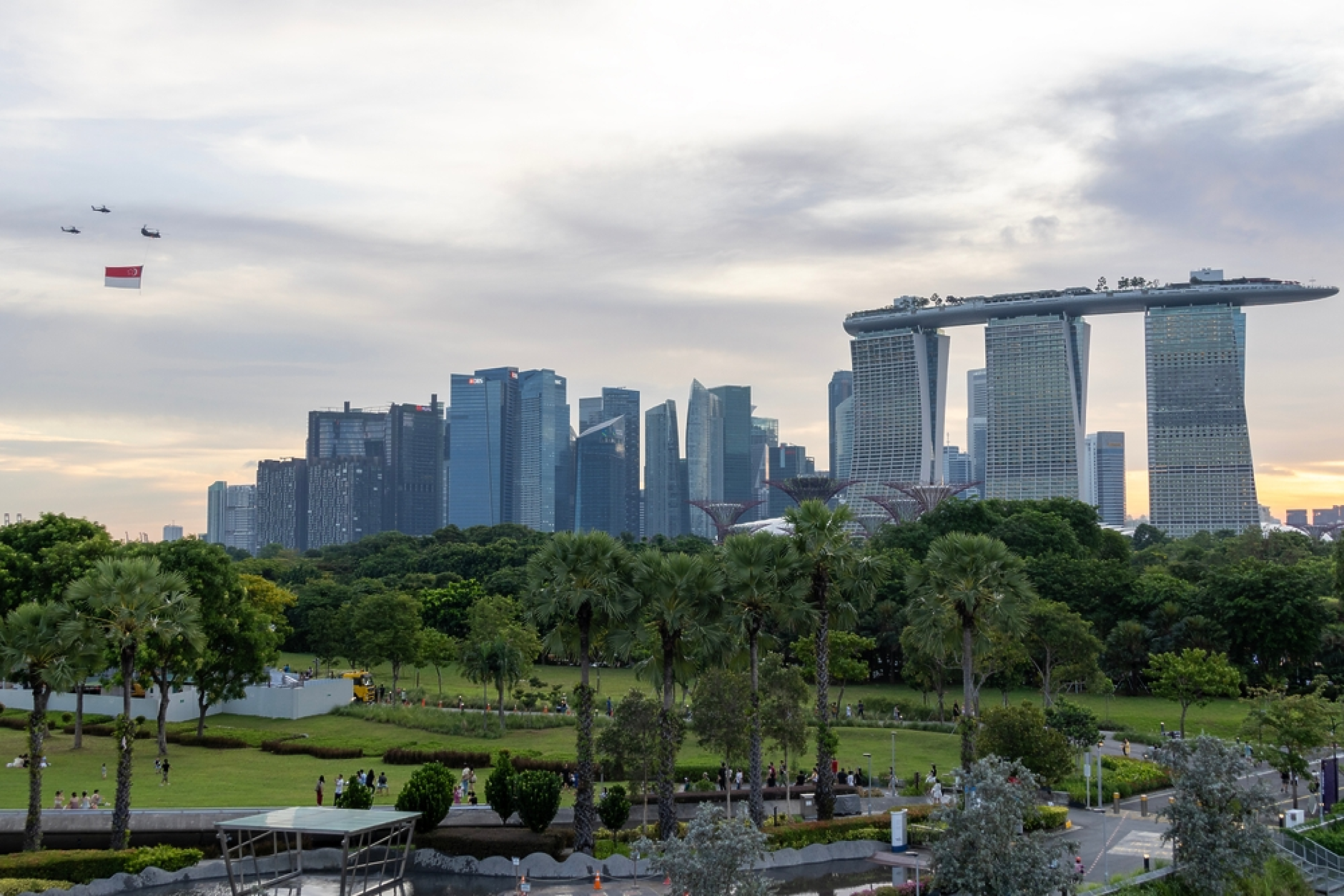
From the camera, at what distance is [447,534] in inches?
6117

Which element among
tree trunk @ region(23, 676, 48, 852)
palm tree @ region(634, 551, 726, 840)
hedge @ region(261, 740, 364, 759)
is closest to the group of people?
tree trunk @ region(23, 676, 48, 852)

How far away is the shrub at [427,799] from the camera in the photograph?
113 ft

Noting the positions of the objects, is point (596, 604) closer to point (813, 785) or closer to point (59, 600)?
point (813, 785)

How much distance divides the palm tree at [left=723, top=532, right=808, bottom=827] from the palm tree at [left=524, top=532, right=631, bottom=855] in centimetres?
352

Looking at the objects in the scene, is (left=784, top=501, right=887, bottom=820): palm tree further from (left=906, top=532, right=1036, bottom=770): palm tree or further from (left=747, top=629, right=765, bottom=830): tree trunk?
(left=906, top=532, right=1036, bottom=770): palm tree

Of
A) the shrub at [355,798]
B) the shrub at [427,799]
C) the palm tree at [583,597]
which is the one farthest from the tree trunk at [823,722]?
the shrub at [355,798]

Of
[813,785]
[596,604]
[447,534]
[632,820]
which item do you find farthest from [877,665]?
[447,534]

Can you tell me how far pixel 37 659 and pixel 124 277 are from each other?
93.6ft

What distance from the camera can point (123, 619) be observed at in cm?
3391

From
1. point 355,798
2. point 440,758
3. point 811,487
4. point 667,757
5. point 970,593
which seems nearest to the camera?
point 355,798

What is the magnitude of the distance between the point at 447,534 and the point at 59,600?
112 m

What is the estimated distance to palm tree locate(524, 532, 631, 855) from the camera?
34.2 meters

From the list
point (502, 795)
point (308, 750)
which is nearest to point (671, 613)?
point (502, 795)

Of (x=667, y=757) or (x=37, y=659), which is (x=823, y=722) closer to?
(x=667, y=757)
